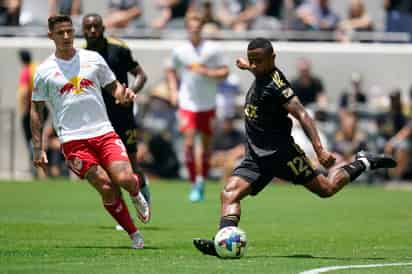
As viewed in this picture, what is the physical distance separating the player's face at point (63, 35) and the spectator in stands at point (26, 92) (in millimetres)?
14701

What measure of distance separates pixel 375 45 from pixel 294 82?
2.10 meters

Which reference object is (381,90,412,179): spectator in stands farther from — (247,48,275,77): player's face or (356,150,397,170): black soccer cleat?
(247,48,275,77): player's face

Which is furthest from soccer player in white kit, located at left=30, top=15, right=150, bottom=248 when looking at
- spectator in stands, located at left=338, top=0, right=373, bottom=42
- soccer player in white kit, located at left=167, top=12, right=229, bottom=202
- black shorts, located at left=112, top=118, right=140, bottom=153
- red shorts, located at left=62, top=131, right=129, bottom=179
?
spectator in stands, located at left=338, top=0, right=373, bottom=42

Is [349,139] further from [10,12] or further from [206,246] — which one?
[206,246]

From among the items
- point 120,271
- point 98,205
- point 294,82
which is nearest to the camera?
point 120,271

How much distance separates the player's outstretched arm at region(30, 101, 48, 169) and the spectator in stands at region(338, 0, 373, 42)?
628 inches

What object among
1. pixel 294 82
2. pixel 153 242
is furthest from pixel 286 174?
pixel 294 82

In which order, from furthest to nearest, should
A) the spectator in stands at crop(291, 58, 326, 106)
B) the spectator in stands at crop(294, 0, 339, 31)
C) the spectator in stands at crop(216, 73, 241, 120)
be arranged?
1. the spectator in stands at crop(294, 0, 339, 31)
2. the spectator in stands at crop(291, 58, 326, 106)
3. the spectator in stands at crop(216, 73, 241, 120)

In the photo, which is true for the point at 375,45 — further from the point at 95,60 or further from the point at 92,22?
the point at 95,60

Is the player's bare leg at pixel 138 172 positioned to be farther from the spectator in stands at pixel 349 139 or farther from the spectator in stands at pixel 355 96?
the spectator in stands at pixel 355 96

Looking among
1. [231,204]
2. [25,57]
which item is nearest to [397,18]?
[25,57]

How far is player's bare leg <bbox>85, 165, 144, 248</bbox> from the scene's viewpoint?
13.6 meters

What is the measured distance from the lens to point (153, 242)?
14.6 meters

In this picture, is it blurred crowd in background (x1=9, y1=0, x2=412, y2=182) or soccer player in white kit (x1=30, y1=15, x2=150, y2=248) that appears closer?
soccer player in white kit (x1=30, y1=15, x2=150, y2=248)
